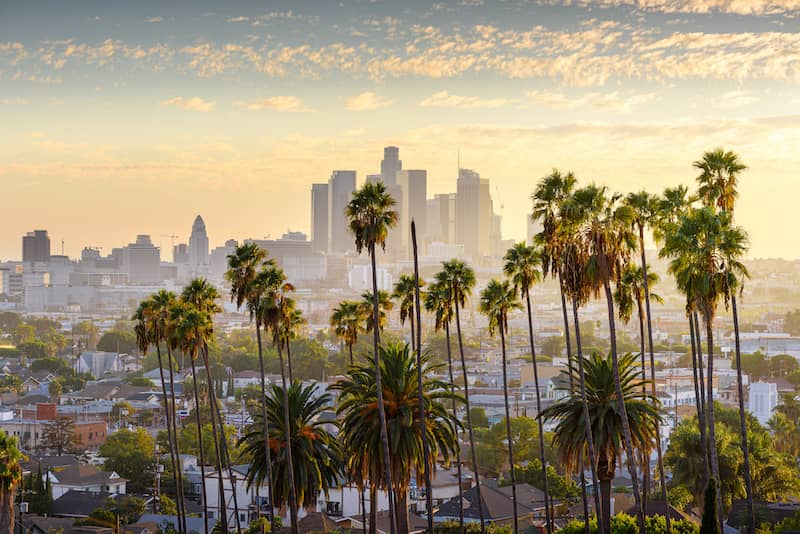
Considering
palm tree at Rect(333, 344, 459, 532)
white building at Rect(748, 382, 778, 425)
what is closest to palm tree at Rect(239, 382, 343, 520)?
palm tree at Rect(333, 344, 459, 532)

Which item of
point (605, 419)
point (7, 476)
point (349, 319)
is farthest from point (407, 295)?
point (7, 476)

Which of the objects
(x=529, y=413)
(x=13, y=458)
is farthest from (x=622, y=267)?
(x=529, y=413)

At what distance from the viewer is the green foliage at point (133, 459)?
3248 inches

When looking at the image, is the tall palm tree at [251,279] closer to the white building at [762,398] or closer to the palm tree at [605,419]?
the palm tree at [605,419]

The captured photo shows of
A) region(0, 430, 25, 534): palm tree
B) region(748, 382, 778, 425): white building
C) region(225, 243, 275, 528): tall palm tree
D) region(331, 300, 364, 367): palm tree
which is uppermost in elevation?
region(225, 243, 275, 528): tall palm tree

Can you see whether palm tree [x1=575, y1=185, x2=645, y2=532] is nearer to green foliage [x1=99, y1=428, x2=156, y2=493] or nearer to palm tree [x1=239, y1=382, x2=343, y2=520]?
palm tree [x1=239, y1=382, x2=343, y2=520]

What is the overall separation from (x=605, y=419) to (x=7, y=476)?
66.9 ft

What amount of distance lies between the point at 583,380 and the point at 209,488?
44.3 meters

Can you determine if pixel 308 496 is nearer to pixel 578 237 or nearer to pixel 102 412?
pixel 578 237

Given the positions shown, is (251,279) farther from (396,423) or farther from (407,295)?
(396,423)

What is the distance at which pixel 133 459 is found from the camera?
8519cm

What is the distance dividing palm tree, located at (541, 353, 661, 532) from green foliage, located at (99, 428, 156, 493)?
174 feet

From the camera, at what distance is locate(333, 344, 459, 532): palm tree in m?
36.2

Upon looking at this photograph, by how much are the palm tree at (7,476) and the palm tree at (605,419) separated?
1864 centimetres
